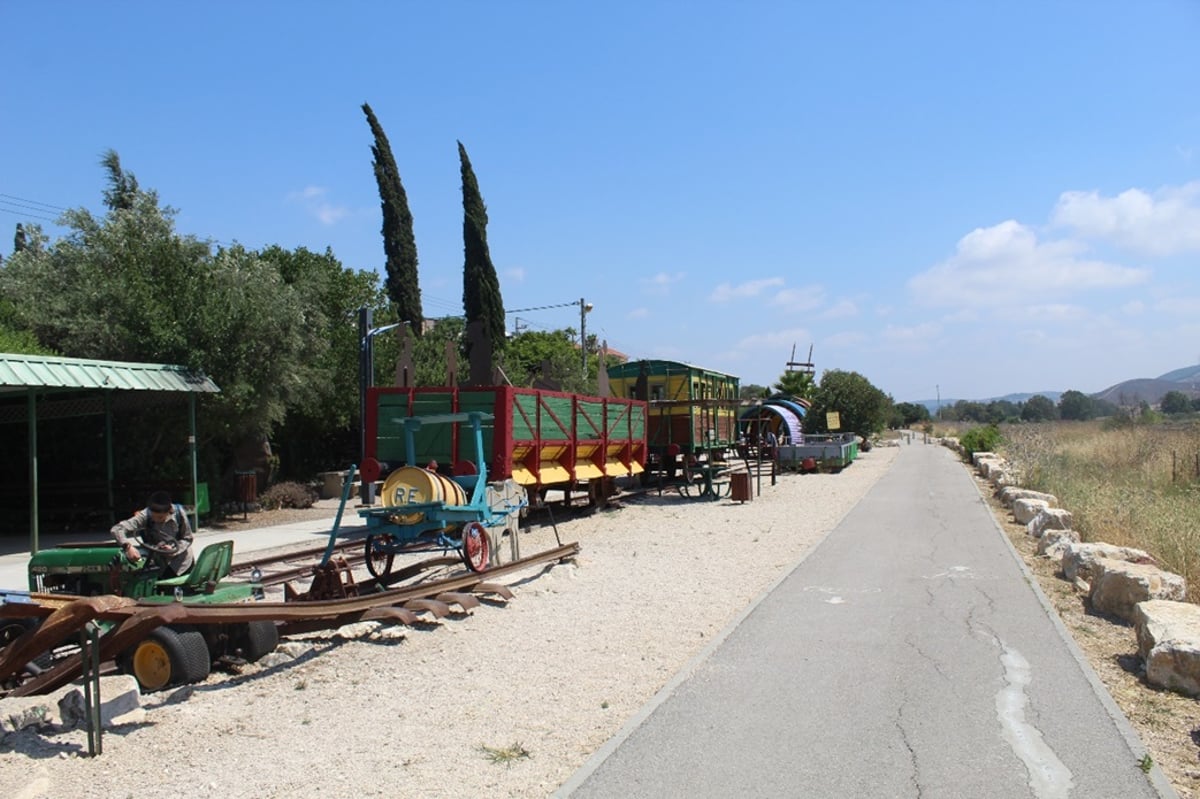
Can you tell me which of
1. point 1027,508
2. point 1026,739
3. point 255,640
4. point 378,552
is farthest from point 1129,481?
point 255,640

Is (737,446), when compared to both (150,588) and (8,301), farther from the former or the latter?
(150,588)

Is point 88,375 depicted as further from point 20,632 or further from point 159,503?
point 159,503

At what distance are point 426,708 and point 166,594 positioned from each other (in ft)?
8.60

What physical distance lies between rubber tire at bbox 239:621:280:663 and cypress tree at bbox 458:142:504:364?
3036 centimetres

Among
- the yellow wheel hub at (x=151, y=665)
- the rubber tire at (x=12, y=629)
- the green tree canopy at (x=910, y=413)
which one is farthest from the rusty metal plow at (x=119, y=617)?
the green tree canopy at (x=910, y=413)

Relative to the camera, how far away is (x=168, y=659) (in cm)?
657

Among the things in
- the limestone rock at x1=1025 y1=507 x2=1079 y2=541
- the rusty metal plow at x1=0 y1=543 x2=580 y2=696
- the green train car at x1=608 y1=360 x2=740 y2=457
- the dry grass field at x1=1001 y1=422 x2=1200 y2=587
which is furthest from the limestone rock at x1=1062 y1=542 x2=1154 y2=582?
the green train car at x1=608 y1=360 x2=740 y2=457

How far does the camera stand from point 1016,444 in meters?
28.0

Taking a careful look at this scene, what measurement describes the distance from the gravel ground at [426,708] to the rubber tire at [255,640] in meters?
0.22

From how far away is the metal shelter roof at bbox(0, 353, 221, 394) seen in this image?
1332 centimetres

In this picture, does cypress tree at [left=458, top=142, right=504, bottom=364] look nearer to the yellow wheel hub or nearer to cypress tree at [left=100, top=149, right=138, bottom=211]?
cypress tree at [left=100, top=149, right=138, bottom=211]

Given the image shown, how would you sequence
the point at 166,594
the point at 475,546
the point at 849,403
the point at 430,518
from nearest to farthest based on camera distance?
the point at 166,594 → the point at 430,518 → the point at 475,546 → the point at 849,403

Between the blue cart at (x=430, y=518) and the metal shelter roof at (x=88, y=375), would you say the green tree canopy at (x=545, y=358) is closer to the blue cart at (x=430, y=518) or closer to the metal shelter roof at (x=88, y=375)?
the metal shelter roof at (x=88, y=375)

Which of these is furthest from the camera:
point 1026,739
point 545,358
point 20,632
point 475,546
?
point 545,358
